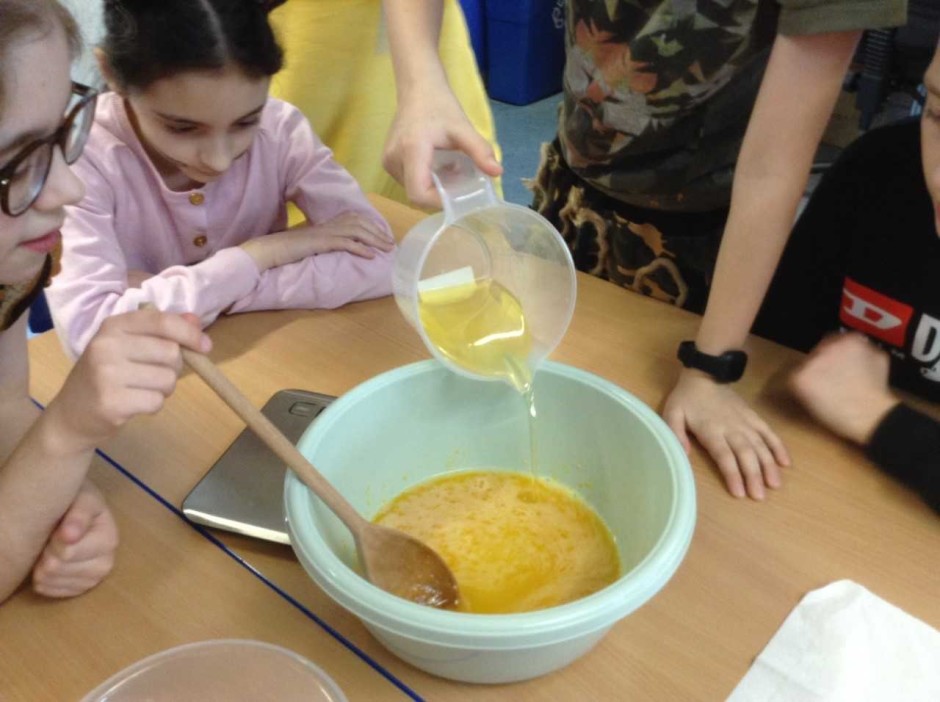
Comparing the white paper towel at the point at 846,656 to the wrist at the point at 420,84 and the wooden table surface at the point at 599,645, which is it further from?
the wrist at the point at 420,84

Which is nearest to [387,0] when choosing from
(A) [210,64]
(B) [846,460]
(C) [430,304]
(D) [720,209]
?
(A) [210,64]

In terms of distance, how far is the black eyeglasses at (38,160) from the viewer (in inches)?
24.5

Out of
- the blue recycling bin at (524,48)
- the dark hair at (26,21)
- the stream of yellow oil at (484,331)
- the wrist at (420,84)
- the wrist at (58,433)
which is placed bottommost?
the blue recycling bin at (524,48)

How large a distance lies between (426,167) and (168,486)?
15.0 inches

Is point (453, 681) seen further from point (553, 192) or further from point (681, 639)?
point (553, 192)

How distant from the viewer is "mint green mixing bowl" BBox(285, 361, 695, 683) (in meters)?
0.48

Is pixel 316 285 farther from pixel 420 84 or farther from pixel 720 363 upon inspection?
pixel 720 363

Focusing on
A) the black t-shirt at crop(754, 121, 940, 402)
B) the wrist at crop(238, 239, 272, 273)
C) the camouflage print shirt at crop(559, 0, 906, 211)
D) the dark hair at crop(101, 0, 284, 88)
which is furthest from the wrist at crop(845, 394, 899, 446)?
the dark hair at crop(101, 0, 284, 88)

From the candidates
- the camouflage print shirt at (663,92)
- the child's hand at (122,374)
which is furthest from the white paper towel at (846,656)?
the camouflage print shirt at (663,92)

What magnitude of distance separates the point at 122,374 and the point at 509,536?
0.34 metres

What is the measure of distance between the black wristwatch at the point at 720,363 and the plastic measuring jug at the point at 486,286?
18cm

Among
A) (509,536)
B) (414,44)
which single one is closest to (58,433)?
(509,536)

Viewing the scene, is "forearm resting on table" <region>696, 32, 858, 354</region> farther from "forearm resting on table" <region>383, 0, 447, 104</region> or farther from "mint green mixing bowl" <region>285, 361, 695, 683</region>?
"forearm resting on table" <region>383, 0, 447, 104</region>

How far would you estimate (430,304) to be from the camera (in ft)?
2.40
